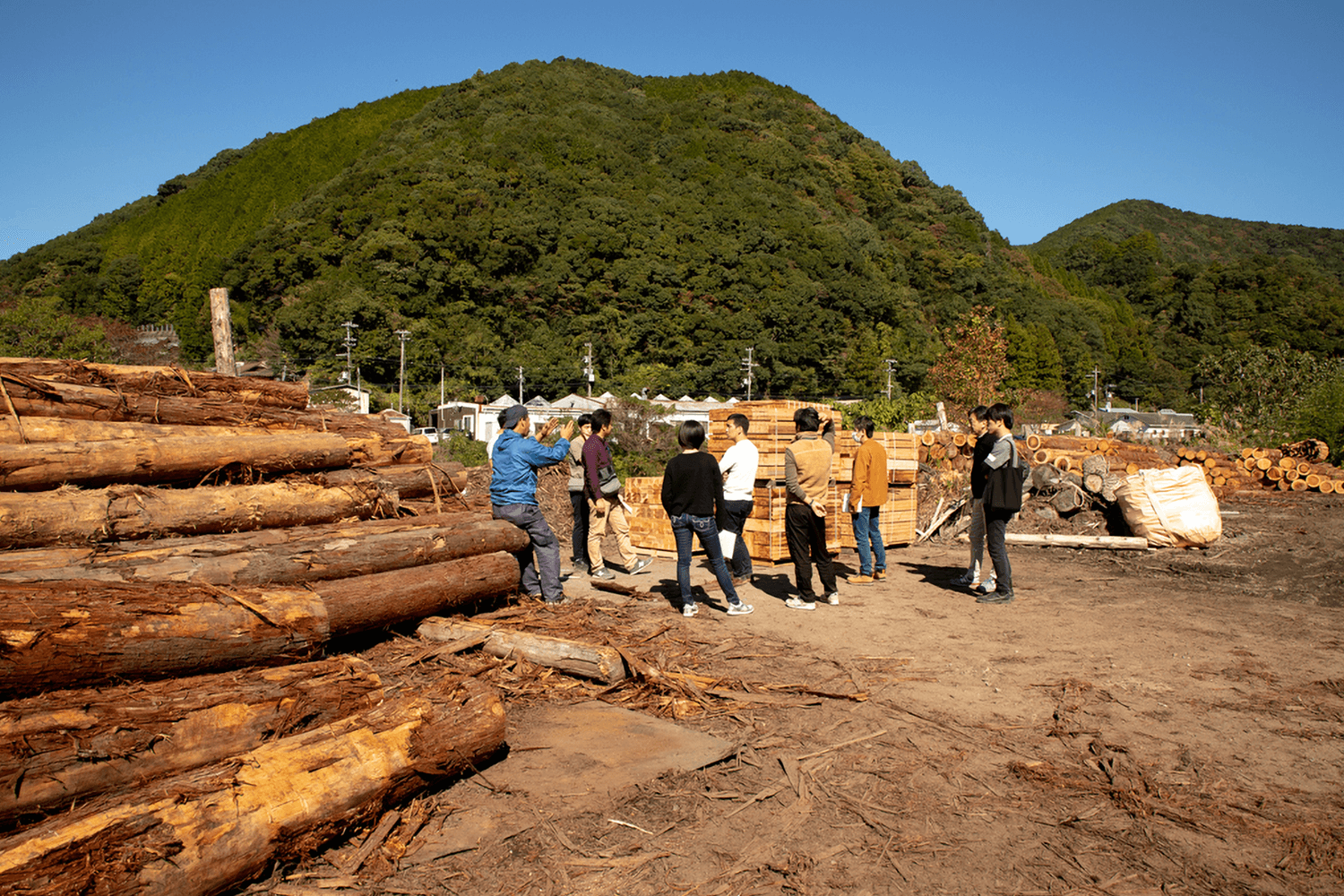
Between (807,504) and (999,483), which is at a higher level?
(999,483)

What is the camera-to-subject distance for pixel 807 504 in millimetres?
7109

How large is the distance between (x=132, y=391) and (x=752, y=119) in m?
136

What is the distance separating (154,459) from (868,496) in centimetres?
681

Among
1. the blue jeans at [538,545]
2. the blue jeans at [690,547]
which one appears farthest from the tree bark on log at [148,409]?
the blue jeans at [690,547]

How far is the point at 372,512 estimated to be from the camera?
7.23 meters

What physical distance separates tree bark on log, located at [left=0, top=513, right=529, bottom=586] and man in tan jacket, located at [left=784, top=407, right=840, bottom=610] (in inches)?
104

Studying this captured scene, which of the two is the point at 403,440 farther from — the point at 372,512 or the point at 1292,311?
the point at 1292,311

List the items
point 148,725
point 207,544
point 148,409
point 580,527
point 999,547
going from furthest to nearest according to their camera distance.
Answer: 1. point 580,527
2. point 999,547
3. point 148,409
4. point 207,544
5. point 148,725

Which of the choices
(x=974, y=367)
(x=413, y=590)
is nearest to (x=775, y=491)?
(x=413, y=590)

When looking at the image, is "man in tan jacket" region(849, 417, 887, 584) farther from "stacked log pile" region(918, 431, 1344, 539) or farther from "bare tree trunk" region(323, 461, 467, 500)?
"bare tree trunk" region(323, 461, 467, 500)

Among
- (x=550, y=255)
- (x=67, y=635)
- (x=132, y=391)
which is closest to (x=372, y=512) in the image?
(x=132, y=391)

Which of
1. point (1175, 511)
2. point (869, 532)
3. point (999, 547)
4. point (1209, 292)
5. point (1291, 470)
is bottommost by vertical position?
point (1291, 470)

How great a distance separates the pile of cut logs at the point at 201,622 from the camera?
2.96 meters

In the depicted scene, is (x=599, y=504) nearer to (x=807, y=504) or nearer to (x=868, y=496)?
(x=807, y=504)
